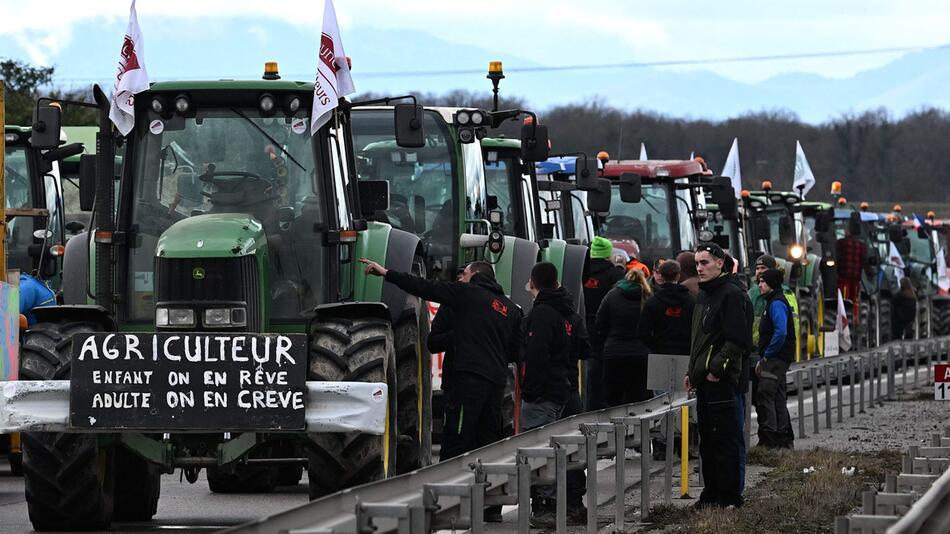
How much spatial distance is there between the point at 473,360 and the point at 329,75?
2.06 metres

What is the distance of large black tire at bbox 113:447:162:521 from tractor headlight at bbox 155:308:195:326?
1.42 m

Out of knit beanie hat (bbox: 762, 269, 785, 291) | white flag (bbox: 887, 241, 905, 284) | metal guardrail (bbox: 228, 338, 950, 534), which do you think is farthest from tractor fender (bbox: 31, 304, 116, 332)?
white flag (bbox: 887, 241, 905, 284)

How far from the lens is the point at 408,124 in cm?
1266

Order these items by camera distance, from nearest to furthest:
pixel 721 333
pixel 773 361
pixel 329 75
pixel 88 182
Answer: pixel 329 75
pixel 88 182
pixel 721 333
pixel 773 361

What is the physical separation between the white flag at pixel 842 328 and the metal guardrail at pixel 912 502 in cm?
1963

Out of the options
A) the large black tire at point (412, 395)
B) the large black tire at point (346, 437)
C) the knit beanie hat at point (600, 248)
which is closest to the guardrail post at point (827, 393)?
the knit beanie hat at point (600, 248)

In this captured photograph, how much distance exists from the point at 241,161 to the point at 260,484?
3.15 m

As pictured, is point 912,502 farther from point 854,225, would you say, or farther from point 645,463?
point 854,225

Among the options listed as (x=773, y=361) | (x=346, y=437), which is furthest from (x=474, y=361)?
(x=773, y=361)

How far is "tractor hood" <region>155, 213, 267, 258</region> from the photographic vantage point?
11758mm

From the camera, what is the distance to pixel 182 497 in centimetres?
1466

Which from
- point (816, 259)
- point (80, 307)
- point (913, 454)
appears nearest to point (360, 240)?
point (80, 307)

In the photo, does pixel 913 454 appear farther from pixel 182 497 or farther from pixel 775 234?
pixel 775 234

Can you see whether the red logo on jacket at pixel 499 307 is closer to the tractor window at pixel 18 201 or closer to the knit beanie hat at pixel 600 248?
the knit beanie hat at pixel 600 248
